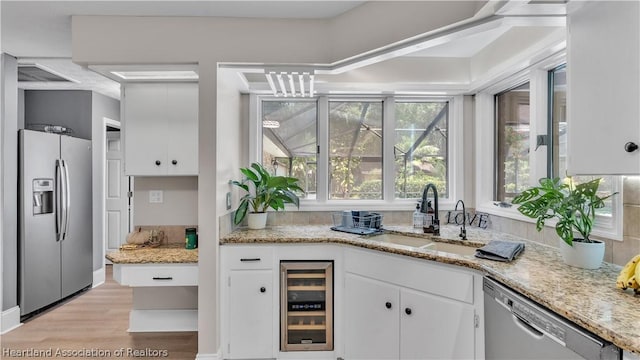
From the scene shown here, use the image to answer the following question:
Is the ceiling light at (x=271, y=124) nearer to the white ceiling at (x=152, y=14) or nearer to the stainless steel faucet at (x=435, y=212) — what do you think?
the white ceiling at (x=152, y=14)

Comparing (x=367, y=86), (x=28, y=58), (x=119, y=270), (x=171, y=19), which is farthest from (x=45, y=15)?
(x=367, y=86)

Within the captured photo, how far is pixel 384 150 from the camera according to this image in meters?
3.19

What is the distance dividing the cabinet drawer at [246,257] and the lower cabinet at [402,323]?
2.02 feet

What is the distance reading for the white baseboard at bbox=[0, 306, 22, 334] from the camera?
114 inches

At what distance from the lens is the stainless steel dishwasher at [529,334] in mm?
1105

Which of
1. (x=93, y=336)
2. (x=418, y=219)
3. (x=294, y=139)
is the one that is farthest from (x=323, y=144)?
(x=93, y=336)

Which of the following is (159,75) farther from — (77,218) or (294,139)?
(77,218)

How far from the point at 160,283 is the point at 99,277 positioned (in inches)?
92.0

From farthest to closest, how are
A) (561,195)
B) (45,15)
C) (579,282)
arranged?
(45,15) < (561,195) < (579,282)

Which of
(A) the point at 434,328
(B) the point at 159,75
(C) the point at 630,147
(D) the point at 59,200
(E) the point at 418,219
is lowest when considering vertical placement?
(A) the point at 434,328

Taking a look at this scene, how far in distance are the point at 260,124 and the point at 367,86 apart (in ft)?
3.53

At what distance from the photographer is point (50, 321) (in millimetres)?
3098

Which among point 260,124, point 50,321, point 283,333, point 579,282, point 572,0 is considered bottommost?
point 50,321

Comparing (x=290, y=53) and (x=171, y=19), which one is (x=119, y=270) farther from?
(x=290, y=53)
